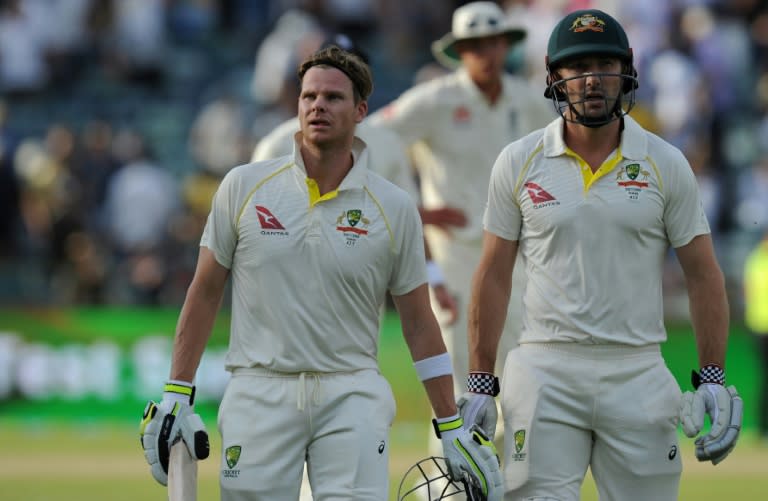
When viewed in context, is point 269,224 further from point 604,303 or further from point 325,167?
point 604,303

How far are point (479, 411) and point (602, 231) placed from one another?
2.89ft

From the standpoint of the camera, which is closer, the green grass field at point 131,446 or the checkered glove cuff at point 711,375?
the checkered glove cuff at point 711,375

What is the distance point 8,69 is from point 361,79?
15.2 meters

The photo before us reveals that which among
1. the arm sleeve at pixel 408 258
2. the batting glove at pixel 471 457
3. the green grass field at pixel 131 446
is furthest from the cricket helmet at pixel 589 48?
the green grass field at pixel 131 446

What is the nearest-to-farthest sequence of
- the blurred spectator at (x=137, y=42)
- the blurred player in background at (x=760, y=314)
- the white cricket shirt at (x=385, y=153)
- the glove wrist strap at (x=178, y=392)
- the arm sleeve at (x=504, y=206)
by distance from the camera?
the glove wrist strap at (x=178, y=392) < the arm sleeve at (x=504, y=206) < the white cricket shirt at (x=385, y=153) < the blurred player in background at (x=760, y=314) < the blurred spectator at (x=137, y=42)

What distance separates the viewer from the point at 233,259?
6270 millimetres

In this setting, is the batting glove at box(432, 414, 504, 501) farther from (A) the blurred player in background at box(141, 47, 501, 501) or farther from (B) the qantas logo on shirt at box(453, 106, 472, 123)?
(B) the qantas logo on shirt at box(453, 106, 472, 123)

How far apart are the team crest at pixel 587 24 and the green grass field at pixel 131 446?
17.5 feet

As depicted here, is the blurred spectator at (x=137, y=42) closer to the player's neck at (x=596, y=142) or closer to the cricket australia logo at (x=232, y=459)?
the player's neck at (x=596, y=142)

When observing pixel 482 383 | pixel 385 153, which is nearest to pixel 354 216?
pixel 482 383

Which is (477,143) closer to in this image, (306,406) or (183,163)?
(306,406)

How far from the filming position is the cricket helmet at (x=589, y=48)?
20.5ft

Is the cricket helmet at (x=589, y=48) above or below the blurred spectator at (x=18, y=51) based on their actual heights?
below

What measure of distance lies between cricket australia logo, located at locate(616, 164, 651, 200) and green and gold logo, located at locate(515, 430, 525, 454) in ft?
3.31
